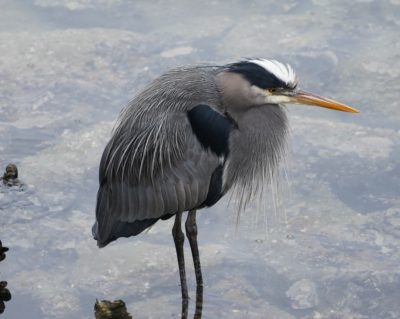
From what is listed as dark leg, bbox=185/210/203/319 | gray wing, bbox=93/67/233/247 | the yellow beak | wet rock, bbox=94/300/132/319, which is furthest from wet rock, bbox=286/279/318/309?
the yellow beak

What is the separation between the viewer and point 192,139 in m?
4.70

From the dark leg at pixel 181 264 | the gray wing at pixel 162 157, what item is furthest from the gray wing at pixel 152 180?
the dark leg at pixel 181 264

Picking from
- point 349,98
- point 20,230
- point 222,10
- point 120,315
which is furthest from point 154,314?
point 222,10

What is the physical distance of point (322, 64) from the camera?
310 inches

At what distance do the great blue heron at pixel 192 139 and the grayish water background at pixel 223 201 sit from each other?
58 cm

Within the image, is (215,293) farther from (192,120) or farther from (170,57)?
(170,57)

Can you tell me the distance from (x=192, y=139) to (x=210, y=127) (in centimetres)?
14

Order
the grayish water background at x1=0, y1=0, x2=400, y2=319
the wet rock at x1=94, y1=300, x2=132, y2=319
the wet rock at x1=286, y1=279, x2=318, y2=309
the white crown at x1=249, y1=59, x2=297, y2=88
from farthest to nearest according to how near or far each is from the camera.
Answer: the grayish water background at x1=0, y1=0, x2=400, y2=319 → the wet rock at x1=286, y1=279, x2=318, y2=309 → the wet rock at x1=94, y1=300, x2=132, y2=319 → the white crown at x1=249, y1=59, x2=297, y2=88

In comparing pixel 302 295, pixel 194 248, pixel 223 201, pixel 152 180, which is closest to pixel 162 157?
pixel 152 180

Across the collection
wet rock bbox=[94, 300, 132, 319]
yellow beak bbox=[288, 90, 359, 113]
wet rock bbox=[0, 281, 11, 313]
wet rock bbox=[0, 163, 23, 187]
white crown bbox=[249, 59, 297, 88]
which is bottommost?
wet rock bbox=[0, 281, 11, 313]

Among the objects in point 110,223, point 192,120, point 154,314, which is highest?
point 192,120

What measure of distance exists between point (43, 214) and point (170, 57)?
251 centimetres

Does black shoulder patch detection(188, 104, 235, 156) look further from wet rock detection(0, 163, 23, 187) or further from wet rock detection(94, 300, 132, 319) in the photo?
wet rock detection(0, 163, 23, 187)

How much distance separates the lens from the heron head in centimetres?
451
